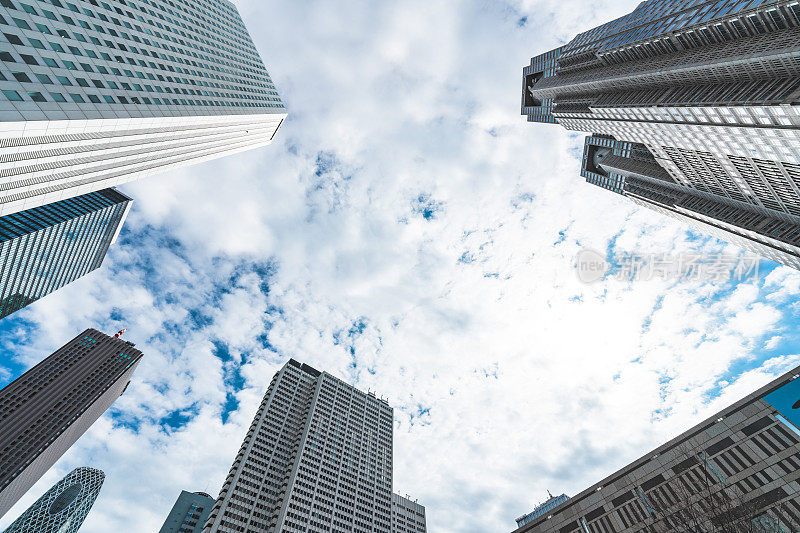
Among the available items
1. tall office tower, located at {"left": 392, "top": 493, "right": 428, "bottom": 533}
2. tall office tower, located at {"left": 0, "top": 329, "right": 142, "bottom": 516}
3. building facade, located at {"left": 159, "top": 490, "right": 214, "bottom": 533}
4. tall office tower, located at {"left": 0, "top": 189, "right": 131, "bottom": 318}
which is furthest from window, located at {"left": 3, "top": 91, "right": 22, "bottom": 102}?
building facade, located at {"left": 159, "top": 490, "right": 214, "bottom": 533}

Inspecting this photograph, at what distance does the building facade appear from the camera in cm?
16225

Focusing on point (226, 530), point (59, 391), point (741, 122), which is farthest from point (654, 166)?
point (59, 391)

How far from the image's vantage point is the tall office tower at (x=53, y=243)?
11569 cm

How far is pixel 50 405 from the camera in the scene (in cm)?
16538

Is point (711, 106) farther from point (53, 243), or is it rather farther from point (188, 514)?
point (188, 514)

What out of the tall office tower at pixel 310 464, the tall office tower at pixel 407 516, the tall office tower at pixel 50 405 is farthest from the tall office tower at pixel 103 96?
the tall office tower at pixel 50 405

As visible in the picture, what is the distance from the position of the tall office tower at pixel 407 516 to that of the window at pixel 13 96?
14562cm

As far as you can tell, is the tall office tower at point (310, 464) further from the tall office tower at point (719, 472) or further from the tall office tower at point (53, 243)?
the tall office tower at point (53, 243)

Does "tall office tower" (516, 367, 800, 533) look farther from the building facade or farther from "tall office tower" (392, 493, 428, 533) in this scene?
the building facade

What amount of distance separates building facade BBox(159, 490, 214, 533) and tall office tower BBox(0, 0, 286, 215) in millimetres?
156332

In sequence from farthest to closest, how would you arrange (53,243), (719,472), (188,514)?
(188,514) → (53,243) → (719,472)

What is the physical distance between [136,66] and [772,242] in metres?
142

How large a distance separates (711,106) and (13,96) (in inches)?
4592

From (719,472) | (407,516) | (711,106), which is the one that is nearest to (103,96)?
(719,472)
